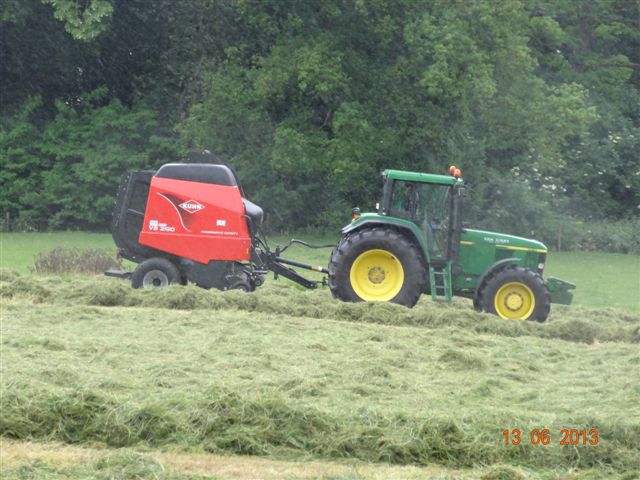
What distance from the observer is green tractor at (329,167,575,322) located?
1566 cm

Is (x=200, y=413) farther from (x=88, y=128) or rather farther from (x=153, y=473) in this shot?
(x=88, y=128)

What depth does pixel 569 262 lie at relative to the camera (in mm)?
31375

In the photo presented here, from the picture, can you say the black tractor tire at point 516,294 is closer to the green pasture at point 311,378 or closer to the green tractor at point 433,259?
the green tractor at point 433,259

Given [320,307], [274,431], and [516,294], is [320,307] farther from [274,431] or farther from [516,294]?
[274,431]

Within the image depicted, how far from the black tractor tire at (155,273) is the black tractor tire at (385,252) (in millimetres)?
2303

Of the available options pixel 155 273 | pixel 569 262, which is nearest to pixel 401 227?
pixel 155 273

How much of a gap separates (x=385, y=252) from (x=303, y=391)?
6.51 meters

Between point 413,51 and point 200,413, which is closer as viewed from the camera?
Result: point 200,413

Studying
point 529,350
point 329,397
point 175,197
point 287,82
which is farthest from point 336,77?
point 329,397

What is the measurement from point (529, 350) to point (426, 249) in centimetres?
350

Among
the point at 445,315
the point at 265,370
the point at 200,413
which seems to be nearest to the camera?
the point at 200,413

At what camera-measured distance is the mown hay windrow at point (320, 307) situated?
14.5 m

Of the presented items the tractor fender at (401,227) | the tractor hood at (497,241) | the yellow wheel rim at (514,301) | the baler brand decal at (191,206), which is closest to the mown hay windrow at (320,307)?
the yellow wheel rim at (514,301)

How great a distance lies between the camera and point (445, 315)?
48.5ft
